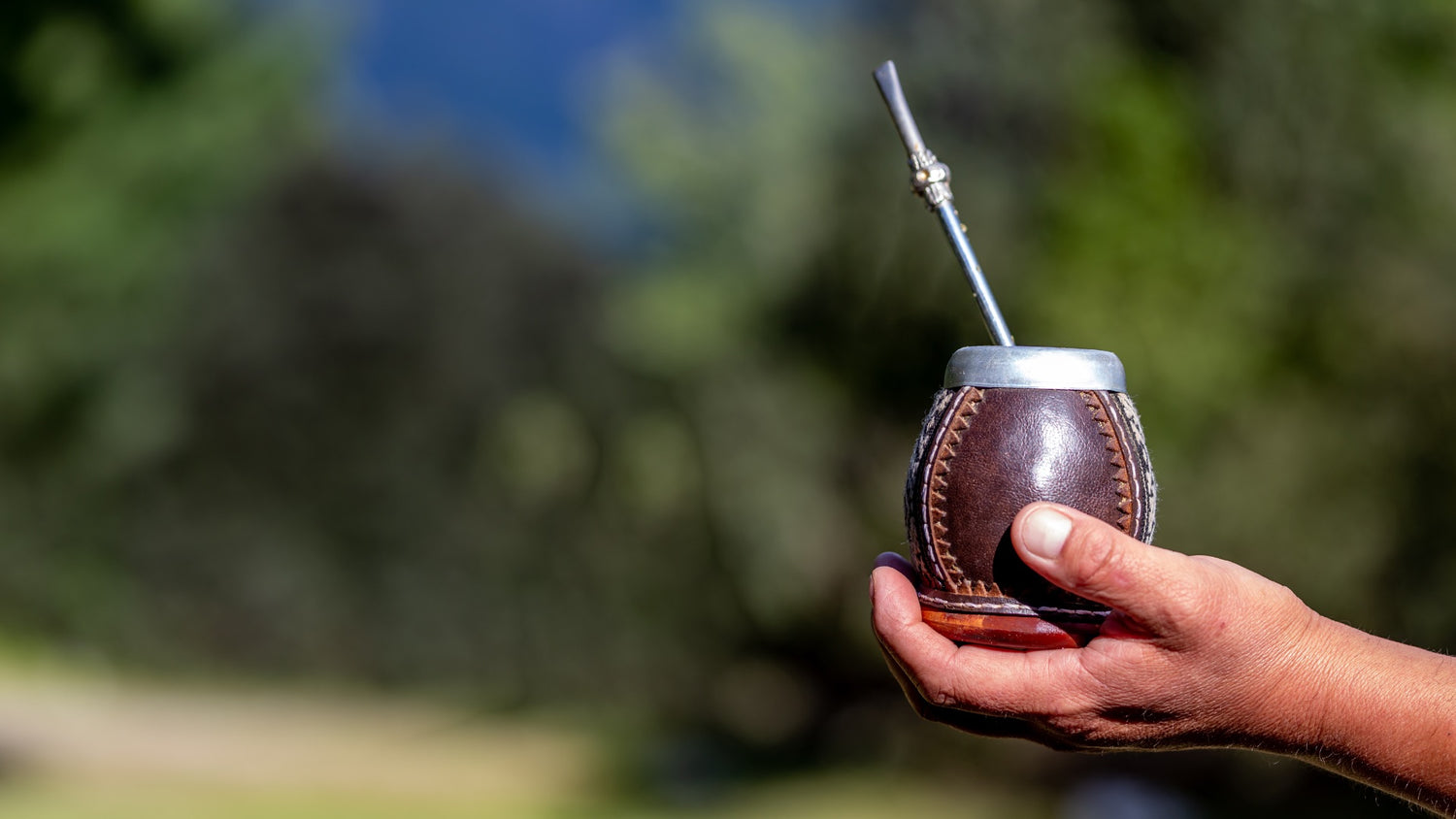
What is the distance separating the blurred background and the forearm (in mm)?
1388

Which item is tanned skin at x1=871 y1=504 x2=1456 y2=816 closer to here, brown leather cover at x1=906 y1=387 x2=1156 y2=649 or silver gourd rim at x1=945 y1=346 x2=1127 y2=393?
brown leather cover at x1=906 y1=387 x2=1156 y2=649

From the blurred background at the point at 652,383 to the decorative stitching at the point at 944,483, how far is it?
1826 mm

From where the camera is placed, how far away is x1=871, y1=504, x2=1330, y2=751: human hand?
7.12ft

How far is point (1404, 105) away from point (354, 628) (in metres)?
11.9

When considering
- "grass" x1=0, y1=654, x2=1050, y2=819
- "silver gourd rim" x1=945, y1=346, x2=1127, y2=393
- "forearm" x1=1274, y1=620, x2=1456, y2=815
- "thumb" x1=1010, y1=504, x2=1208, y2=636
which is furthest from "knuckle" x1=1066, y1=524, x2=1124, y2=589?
"grass" x1=0, y1=654, x2=1050, y2=819

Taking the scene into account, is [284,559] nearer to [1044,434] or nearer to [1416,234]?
[1416,234]

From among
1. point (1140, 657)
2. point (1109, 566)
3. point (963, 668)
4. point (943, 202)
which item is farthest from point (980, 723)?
point (943, 202)

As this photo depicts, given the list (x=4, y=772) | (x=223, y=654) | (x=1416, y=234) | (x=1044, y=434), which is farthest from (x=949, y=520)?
(x=223, y=654)

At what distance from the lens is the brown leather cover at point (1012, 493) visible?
233 centimetres

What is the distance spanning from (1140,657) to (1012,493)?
0.31 m

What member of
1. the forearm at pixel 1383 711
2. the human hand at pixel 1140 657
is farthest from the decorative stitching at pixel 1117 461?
the forearm at pixel 1383 711

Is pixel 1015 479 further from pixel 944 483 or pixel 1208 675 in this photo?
pixel 1208 675

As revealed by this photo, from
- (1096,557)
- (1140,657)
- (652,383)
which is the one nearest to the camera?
(1096,557)

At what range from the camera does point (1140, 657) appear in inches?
88.8
